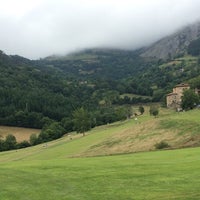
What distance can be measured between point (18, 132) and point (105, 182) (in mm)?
159648

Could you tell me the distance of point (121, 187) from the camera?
87.4 ft

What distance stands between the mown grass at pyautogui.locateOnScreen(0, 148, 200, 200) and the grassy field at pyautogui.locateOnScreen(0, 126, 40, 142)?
450 feet

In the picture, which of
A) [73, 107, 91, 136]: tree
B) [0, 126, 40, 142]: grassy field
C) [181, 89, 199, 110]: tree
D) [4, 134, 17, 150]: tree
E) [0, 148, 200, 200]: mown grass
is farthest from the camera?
[0, 126, 40, 142]: grassy field

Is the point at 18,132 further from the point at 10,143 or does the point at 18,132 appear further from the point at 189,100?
the point at 189,100

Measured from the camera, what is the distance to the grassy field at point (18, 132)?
174 m

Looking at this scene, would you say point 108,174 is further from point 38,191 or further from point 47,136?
point 47,136

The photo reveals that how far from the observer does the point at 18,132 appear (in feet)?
604

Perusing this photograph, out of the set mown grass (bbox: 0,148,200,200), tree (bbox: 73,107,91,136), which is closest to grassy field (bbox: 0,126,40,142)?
tree (bbox: 73,107,91,136)

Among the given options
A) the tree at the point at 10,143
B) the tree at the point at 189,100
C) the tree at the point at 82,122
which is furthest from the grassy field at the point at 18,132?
the tree at the point at 189,100

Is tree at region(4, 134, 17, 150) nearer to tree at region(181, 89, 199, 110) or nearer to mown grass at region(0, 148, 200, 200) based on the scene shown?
tree at region(181, 89, 199, 110)

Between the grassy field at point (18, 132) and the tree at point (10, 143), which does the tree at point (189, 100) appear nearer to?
the tree at point (10, 143)

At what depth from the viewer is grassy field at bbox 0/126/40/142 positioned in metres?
174

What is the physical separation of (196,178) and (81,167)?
474 inches

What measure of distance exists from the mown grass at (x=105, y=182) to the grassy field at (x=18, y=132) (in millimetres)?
137252
